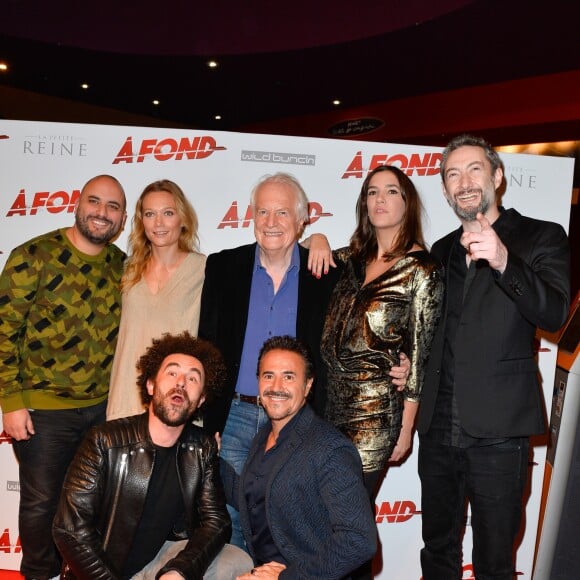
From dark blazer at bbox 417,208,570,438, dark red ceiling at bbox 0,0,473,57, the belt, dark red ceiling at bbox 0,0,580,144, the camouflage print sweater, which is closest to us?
dark blazer at bbox 417,208,570,438

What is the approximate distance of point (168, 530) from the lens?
2320mm

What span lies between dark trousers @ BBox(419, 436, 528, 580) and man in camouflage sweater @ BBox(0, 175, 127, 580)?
153cm

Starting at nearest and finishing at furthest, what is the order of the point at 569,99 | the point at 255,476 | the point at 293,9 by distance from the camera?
the point at 255,476
the point at 293,9
the point at 569,99

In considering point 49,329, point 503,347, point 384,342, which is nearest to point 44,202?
point 49,329

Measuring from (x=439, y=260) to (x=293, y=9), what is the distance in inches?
171

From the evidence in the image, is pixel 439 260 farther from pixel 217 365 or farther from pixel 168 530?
pixel 168 530

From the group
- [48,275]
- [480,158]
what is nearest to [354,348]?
[480,158]

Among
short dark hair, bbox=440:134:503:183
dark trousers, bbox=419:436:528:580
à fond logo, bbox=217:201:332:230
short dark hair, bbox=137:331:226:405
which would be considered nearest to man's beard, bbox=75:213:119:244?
short dark hair, bbox=137:331:226:405

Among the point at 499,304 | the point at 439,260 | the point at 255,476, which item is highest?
the point at 439,260

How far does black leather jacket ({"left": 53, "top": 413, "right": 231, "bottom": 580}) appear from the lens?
6.88 ft

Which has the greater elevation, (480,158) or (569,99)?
(569,99)

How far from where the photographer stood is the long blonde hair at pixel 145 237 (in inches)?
111

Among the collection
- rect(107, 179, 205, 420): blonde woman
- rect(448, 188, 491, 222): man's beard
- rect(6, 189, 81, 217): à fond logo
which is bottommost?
rect(107, 179, 205, 420): blonde woman

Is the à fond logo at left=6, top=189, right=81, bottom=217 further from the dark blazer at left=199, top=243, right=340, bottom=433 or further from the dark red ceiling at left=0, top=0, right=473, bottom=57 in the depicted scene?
the dark red ceiling at left=0, top=0, right=473, bottom=57
